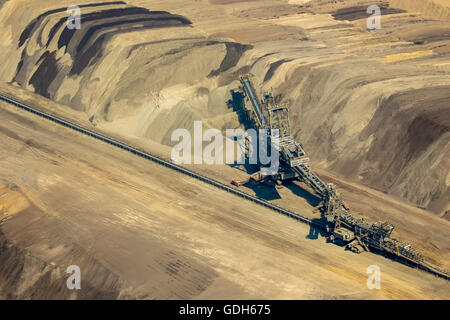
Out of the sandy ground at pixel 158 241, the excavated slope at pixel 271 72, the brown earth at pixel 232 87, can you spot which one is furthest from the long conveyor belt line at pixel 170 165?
the excavated slope at pixel 271 72

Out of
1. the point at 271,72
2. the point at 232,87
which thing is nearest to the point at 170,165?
the point at 232,87

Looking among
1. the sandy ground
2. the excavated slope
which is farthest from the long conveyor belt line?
the excavated slope

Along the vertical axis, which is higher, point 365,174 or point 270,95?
point 270,95

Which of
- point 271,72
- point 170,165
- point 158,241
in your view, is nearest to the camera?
point 158,241

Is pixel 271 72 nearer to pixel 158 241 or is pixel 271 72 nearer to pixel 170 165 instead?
pixel 170 165

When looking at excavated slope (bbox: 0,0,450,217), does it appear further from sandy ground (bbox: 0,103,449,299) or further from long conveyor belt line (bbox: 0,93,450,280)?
sandy ground (bbox: 0,103,449,299)

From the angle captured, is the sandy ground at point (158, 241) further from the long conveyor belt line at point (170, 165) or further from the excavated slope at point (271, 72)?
the excavated slope at point (271, 72)

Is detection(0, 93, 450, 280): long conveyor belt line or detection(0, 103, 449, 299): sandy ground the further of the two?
detection(0, 93, 450, 280): long conveyor belt line
